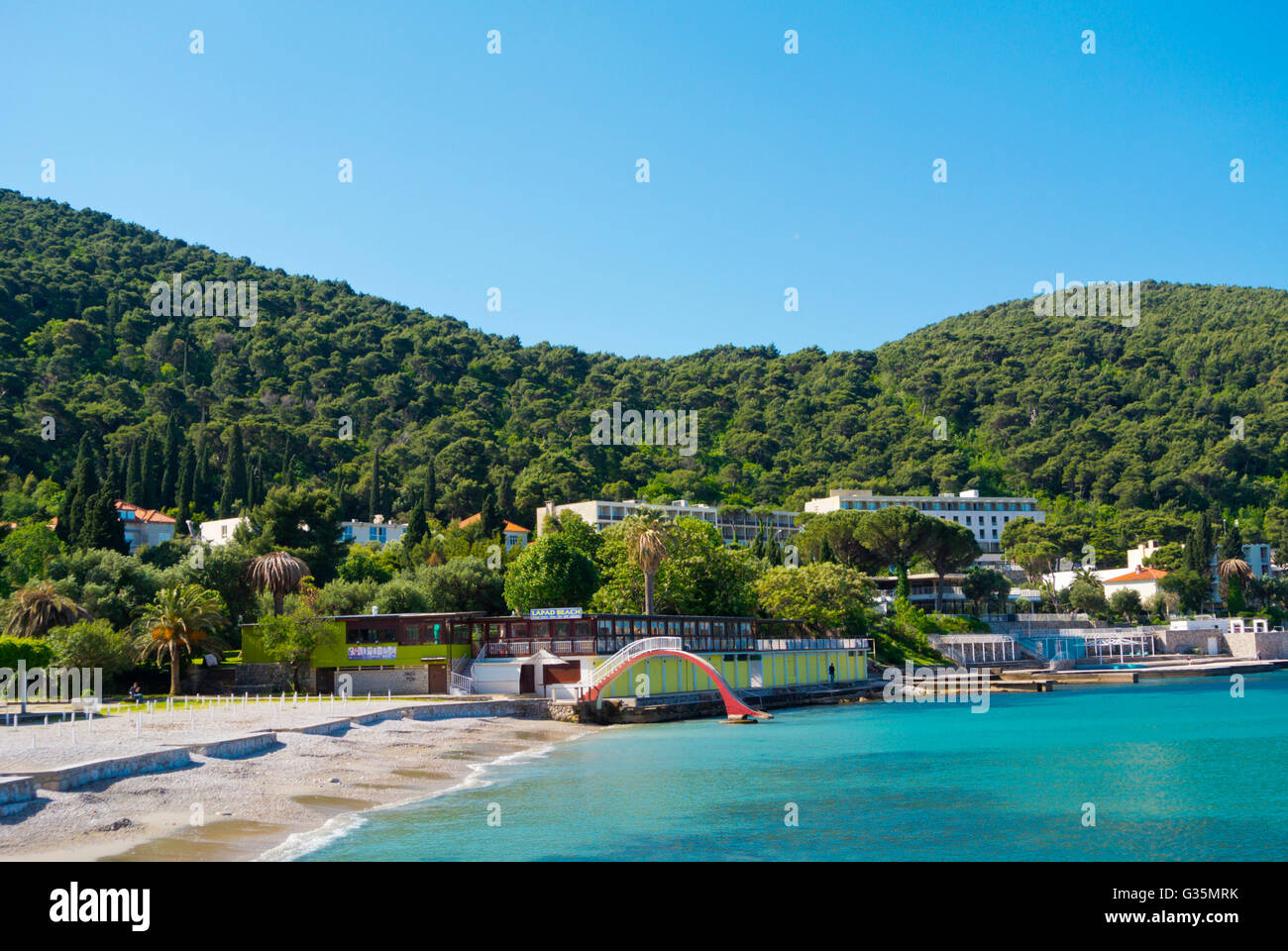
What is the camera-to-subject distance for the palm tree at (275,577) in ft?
218

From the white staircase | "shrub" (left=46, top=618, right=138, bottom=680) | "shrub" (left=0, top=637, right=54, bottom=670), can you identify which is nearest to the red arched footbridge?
the white staircase

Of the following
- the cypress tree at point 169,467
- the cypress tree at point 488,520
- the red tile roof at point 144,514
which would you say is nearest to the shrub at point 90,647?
the cypress tree at point 488,520

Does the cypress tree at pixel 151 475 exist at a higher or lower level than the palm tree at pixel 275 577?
higher

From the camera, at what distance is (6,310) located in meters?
150

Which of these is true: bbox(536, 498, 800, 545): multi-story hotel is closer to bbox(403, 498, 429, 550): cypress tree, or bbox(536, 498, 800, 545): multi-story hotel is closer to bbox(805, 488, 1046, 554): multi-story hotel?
bbox(805, 488, 1046, 554): multi-story hotel

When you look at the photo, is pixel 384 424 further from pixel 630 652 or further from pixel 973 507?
pixel 630 652

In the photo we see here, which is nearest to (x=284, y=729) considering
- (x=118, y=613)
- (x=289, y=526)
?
(x=118, y=613)

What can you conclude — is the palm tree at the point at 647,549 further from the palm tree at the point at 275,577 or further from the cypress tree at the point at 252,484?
the cypress tree at the point at 252,484

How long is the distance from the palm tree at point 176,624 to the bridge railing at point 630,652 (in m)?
19.4

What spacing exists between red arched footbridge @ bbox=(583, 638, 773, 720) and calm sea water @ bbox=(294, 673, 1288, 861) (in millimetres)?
4071
